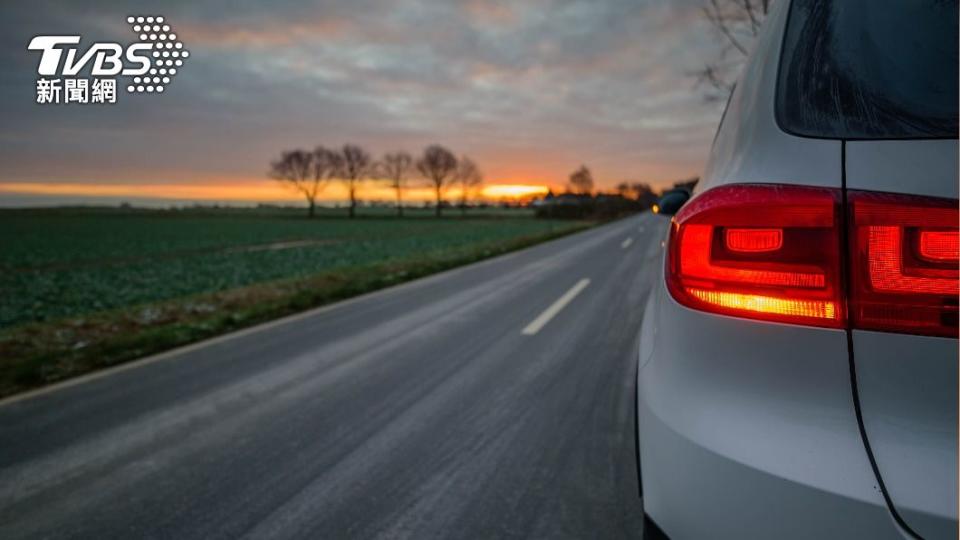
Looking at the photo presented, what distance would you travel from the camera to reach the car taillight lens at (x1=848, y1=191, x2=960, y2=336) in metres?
0.91

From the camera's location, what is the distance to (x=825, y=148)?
1.02 metres

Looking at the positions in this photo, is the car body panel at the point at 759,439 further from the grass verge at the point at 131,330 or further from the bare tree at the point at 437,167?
the bare tree at the point at 437,167

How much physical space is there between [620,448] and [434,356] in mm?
2090

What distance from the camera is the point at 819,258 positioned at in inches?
40.4

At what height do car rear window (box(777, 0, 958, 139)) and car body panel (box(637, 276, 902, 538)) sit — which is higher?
car rear window (box(777, 0, 958, 139))

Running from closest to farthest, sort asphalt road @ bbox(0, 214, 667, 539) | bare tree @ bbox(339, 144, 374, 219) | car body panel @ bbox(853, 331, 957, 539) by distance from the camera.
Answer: car body panel @ bbox(853, 331, 957, 539) → asphalt road @ bbox(0, 214, 667, 539) → bare tree @ bbox(339, 144, 374, 219)

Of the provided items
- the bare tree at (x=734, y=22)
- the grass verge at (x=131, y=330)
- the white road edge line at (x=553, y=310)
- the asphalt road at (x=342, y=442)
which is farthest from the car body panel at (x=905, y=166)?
the bare tree at (x=734, y=22)

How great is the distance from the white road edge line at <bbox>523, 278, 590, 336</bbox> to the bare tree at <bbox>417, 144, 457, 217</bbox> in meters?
90.6

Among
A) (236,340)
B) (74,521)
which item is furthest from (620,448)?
(236,340)

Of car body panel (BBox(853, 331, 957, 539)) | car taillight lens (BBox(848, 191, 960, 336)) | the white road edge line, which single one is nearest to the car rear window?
car taillight lens (BBox(848, 191, 960, 336))

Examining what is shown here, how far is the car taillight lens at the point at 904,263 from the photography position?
908mm

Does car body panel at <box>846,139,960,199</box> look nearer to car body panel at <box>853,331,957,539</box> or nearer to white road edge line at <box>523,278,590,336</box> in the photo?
car body panel at <box>853,331,957,539</box>

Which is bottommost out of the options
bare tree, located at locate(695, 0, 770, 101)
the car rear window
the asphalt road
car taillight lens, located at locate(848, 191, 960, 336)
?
the asphalt road

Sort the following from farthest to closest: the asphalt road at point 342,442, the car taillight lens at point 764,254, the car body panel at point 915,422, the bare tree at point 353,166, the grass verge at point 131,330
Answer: the bare tree at point 353,166 → the grass verge at point 131,330 → the asphalt road at point 342,442 → the car taillight lens at point 764,254 → the car body panel at point 915,422
